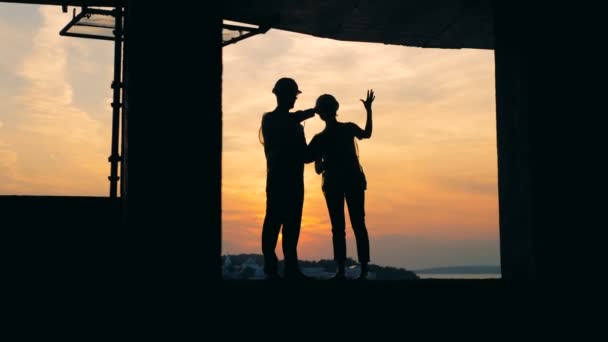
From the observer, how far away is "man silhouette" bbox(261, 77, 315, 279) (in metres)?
7.20

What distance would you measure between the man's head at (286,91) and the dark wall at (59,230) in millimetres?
2492

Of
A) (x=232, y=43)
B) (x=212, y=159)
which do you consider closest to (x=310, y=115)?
(x=212, y=159)

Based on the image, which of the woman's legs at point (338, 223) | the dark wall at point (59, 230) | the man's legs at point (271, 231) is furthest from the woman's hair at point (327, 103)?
the dark wall at point (59, 230)

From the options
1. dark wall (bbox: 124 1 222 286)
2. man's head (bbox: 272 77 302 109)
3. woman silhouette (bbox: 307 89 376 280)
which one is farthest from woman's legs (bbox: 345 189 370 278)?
dark wall (bbox: 124 1 222 286)

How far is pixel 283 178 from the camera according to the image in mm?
7211

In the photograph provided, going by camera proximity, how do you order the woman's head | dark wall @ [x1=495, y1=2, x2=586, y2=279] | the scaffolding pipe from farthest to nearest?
the scaffolding pipe → the woman's head → dark wall @ [x1=495, y1=2, x2=586, y2=279]

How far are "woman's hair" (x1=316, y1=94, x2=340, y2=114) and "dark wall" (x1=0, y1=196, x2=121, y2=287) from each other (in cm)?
271

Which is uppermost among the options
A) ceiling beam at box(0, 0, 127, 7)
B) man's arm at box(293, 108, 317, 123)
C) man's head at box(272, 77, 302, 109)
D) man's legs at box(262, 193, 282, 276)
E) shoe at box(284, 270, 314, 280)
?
ceiling beam at box(0, 0, 127, 7)

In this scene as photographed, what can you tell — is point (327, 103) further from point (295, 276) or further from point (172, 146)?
point (172, 146)

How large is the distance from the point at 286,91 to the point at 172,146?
180cm

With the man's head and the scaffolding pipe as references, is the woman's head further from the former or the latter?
the scaffolding pipe

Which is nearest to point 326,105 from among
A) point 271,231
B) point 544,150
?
point 271,231

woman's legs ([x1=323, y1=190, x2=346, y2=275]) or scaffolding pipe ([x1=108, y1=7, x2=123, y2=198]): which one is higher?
scaffolding pipe ([x1=108, y1=7, x2=123, y2=198])

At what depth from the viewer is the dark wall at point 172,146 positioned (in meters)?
5.64
